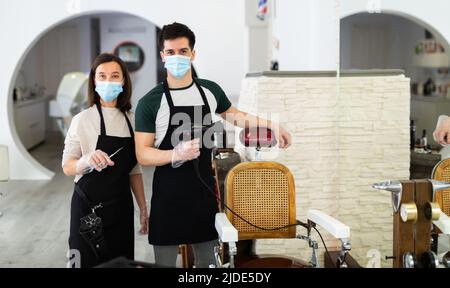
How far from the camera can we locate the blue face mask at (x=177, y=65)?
223 centimetres

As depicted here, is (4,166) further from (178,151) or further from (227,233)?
(227,233)

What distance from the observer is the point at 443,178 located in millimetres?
2529

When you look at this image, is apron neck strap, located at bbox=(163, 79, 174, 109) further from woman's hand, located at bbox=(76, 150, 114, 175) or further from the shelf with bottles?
the shelf with bottles

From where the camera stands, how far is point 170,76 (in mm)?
2271

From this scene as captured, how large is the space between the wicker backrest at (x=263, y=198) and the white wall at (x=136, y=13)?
46cm

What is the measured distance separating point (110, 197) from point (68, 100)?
3.21ft

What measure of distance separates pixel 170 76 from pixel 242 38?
1.95 metres

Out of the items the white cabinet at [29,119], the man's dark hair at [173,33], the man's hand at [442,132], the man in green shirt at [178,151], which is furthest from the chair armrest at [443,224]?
the white cabinet at [29,119]

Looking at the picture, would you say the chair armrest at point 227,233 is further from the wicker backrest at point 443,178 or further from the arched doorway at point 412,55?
the arched doorway at point 412,55

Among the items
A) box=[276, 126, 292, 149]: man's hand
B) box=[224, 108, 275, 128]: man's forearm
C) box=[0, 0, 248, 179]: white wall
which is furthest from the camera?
box=[0, 0, 248, 179]: white wall

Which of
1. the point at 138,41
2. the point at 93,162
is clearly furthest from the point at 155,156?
the point at 138,41

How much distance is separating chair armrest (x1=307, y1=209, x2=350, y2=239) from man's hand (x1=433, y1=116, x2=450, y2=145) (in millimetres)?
559

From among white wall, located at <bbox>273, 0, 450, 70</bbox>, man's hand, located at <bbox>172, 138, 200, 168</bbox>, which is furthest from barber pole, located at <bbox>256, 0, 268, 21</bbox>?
man's hand, located at <bbox>172, 138, 200, 168</bbox>

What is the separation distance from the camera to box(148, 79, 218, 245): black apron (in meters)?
2.29
